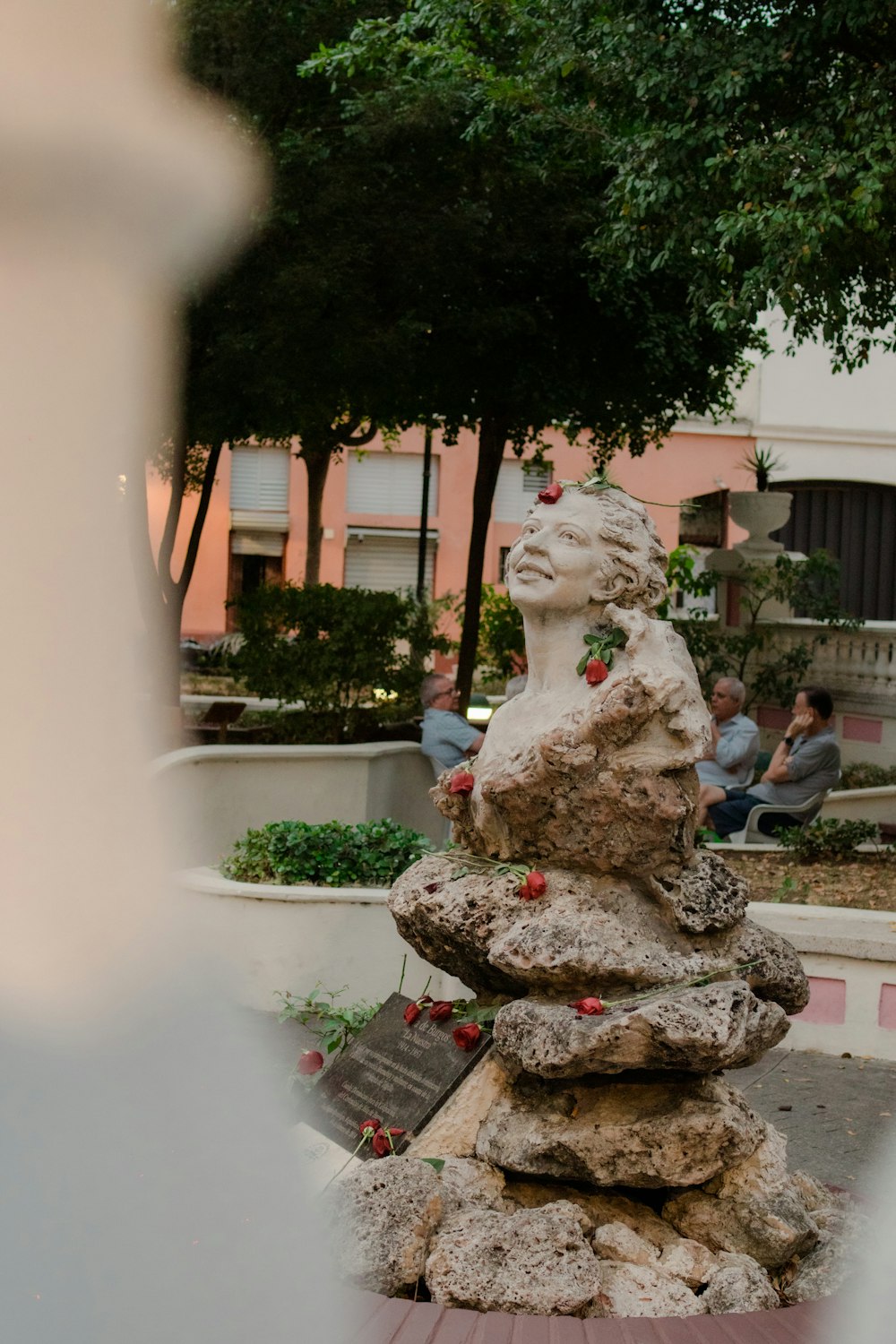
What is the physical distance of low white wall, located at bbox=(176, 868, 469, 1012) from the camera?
20.5 ft

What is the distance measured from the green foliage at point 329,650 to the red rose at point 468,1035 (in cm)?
786

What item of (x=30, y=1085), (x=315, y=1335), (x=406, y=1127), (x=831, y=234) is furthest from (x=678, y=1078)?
(x=831, y=234)

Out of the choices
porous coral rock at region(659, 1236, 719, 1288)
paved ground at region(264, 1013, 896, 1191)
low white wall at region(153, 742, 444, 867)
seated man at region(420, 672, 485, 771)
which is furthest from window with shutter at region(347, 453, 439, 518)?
porous coral rock at region(659, 1236, 719, 1288)

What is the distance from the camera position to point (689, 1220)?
11.4ft

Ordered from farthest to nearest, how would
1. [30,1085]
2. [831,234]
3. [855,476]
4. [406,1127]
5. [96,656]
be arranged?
[855,476] → [96,656] → [831,234] → [30,1085] → [406,1127]

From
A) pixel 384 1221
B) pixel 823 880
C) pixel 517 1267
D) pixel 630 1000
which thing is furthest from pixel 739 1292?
pixel 823 880

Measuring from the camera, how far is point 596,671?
11.6 ft

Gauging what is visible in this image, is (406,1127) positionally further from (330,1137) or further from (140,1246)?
(140,1246)

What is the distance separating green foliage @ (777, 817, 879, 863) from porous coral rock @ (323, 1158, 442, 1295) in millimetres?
5441

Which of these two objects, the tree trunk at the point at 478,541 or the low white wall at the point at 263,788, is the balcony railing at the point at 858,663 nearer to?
the tree trunk at the point at 478,541

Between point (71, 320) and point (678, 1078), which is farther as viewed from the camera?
point (71, 320)

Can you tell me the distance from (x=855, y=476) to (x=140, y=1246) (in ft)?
71.9

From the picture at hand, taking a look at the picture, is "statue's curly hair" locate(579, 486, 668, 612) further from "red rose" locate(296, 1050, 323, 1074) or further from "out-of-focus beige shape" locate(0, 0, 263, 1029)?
"out-of-focus beige shape" locate(0, 0, 263, 1029)

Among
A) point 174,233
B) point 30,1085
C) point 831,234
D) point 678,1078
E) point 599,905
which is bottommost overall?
point 30,1085
